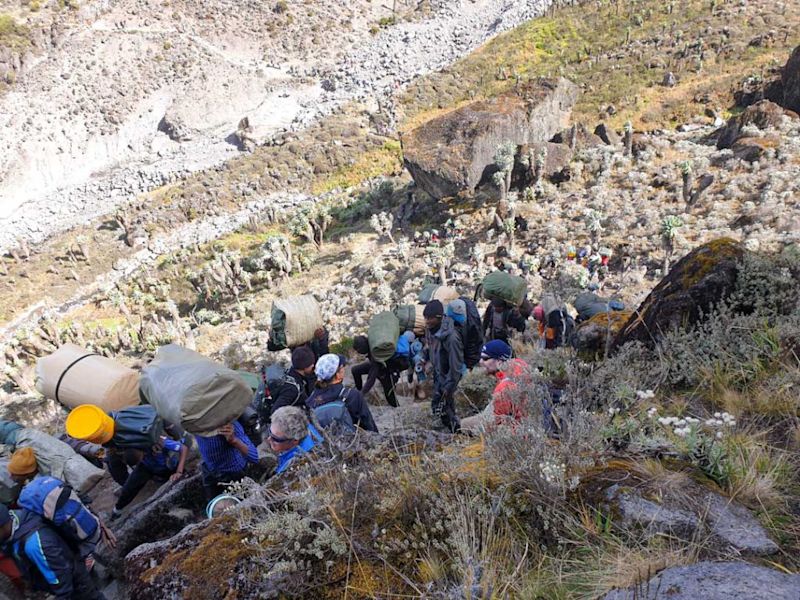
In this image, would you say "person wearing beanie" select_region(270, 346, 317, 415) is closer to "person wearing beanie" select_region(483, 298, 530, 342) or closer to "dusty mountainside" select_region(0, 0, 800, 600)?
"dusty mountainside" select_region(0, 0, 800, 600)

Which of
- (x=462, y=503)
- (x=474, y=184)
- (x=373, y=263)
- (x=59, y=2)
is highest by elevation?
(x=59, y=2)

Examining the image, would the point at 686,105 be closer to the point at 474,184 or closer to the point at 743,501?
the point at 474,184

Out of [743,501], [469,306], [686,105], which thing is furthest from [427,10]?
[743,501]

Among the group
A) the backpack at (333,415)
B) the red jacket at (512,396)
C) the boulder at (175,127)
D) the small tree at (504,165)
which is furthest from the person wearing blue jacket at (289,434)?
the boulder at (175,127)

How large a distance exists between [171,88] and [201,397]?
43686 millimetres

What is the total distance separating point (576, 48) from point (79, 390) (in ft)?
108

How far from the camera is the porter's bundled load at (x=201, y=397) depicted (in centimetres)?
330

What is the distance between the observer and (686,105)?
1909 cm

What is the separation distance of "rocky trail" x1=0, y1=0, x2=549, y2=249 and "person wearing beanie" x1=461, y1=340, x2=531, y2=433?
103ft

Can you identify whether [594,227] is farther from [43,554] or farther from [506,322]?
Answer: [43,554]

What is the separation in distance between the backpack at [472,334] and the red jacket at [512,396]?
157cm

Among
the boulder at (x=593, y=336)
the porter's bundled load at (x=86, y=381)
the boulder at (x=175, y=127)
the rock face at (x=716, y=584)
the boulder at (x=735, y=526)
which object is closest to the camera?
the rock face at (x=716, y=584)

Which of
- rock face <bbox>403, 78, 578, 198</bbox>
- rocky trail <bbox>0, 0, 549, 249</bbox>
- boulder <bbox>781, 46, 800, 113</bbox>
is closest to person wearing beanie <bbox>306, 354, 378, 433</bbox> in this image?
rock face <bbox>403, 78, 578, 198</bbox>

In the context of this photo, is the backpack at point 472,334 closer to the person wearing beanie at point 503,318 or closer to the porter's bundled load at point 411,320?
the person wearing beanie at point 503,318
